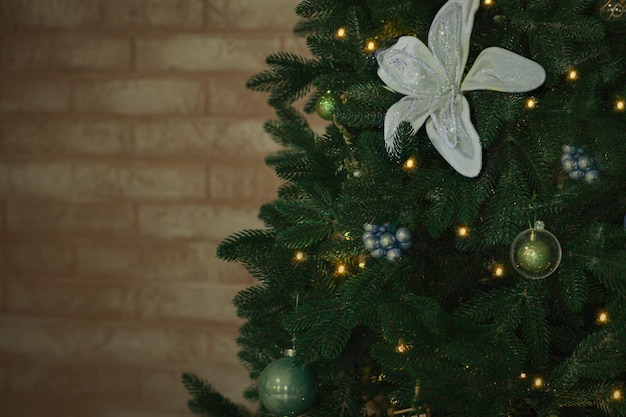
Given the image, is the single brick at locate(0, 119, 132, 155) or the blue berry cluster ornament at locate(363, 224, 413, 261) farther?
the single brick at locate(0, 119, 132, 155)

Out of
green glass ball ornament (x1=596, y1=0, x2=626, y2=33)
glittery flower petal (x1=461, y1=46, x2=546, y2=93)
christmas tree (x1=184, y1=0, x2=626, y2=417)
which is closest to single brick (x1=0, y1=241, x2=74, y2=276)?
christmas tree (x1=184, y1=0, x2=626, y2=417)

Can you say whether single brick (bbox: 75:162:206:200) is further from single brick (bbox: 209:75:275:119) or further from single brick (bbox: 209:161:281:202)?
single brick (bbox: 209:75:275:119)

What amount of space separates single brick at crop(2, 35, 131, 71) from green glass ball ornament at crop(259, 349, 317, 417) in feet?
3.05

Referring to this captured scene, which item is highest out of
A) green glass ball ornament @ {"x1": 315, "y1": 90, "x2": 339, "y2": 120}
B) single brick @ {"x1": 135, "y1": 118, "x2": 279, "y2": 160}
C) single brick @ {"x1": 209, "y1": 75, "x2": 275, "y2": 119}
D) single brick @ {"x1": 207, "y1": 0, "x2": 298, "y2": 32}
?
single brick @ {"x1": 207, "y1": 0, "x2": 298, "y2": 32}

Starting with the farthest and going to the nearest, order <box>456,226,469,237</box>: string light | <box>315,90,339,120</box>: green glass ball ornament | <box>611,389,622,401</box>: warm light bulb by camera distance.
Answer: <box>315,90,339,120</box>: green glass ball ornament
<box>456,226,469,237</box>: string light
<box>611,389,622,401</box>: warm light bulb

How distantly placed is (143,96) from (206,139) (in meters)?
0.18

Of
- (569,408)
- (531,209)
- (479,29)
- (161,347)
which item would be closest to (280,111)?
(479,29)

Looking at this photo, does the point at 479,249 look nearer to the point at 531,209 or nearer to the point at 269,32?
the point at 531,209

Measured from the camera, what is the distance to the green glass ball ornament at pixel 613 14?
0.69 meters

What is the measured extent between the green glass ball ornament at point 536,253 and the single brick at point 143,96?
0.97 meters

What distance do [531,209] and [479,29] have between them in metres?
0.23

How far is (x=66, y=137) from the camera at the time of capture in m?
1.54

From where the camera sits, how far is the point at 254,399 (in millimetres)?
1060

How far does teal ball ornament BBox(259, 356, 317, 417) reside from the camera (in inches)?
32.4
